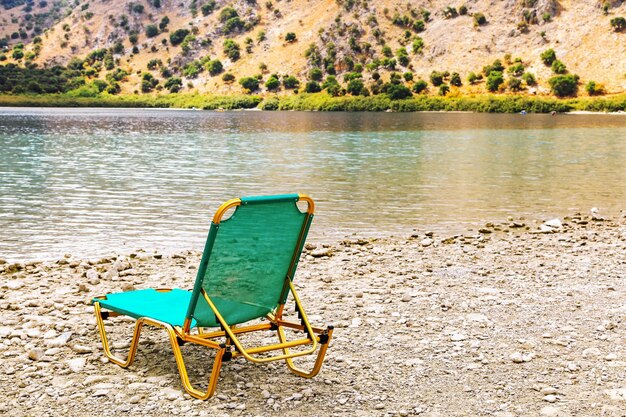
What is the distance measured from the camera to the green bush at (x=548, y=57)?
145750 millimetres

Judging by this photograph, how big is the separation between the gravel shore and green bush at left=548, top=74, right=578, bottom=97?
429 feet

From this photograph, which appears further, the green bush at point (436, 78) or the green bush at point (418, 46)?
the green bush at point (418, 46)

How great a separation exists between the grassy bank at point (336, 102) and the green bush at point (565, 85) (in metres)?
2.13

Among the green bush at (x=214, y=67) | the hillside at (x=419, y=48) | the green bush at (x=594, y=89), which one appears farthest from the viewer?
the green bush at (x=214, y=67)

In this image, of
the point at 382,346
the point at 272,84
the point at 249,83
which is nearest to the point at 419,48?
the point at 272,84

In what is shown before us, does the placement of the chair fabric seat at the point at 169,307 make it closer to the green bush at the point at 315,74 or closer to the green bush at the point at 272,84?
the green bush at the point at 315,74

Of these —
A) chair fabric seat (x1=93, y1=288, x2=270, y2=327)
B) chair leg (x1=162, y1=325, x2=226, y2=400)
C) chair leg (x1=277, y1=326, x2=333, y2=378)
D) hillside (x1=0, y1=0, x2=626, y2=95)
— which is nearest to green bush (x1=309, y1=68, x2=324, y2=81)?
hillside (x1=0, y1=0, x2=626, y2=95)

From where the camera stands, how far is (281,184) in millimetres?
27734

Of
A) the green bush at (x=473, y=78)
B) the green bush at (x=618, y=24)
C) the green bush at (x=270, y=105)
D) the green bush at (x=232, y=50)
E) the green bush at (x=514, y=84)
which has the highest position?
the green bush at (x=618, y=24)

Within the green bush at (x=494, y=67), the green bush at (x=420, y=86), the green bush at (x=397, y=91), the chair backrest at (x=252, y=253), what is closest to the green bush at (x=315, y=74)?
the green bush at (x=397, y=91)

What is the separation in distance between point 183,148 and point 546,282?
37.7m

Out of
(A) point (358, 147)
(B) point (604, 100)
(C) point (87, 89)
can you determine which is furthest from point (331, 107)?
(A) point (358, 147)

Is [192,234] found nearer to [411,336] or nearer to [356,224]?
[356,224]

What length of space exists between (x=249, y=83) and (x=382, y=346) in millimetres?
169427
